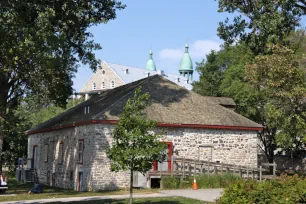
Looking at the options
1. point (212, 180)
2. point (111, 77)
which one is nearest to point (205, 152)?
point (212, 180)

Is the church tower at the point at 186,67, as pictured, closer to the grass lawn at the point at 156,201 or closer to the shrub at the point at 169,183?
the shrub at the point at 169,183

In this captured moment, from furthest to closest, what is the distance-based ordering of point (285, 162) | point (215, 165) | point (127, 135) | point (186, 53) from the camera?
point (186, 53) → point (285, 162) → point (215, 165) → point (127, 135)

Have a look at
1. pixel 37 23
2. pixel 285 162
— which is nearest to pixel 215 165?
pixel 37 23

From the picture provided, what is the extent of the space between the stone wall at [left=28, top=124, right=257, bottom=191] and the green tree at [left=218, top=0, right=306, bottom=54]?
6017 mm

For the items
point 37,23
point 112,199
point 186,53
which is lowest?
point 112,199

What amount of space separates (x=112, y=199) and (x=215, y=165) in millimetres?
8327

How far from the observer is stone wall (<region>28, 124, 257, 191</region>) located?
24625 mm

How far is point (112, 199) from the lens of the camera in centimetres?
1936

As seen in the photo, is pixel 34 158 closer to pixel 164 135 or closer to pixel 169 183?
pixel 164 135

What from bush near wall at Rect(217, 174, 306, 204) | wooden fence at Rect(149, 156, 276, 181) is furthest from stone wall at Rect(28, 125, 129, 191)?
bush near wall at Rect(217, 174, 306, 204)

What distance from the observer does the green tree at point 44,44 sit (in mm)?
19656

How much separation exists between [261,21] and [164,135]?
835 centimetres

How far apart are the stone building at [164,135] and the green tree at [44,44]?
2855mm

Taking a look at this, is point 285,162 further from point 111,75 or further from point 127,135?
point 111,75
